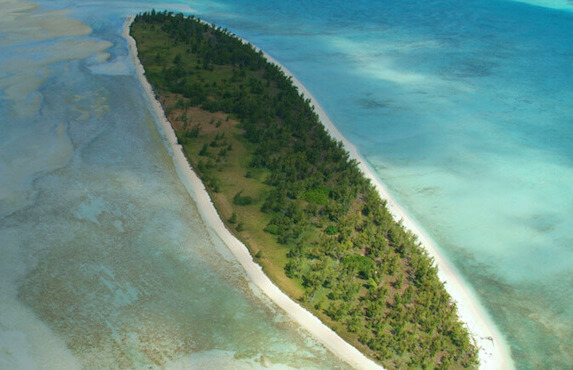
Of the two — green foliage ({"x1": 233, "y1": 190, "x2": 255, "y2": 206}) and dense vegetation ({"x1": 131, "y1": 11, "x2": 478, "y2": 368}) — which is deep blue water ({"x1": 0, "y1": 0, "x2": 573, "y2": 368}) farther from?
green foliage ({"x1": 233, "y1": 190, "x2": 255, "y2": 206})

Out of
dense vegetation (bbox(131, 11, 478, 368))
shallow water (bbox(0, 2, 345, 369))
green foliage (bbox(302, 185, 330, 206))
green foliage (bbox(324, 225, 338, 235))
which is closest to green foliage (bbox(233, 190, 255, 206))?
dense vegetation (bbox(131, 11, 478, 368))

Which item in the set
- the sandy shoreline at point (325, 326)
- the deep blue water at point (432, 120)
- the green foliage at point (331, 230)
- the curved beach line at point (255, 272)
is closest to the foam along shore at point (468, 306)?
the sandy shoreline at point (325, 326)

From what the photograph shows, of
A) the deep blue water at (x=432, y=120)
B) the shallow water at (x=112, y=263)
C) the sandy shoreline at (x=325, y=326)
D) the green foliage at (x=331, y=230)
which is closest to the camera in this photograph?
the shallow water at (x=112, y=263)

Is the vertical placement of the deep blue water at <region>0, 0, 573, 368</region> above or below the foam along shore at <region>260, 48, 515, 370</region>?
above

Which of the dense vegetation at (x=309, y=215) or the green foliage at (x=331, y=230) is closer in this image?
the dense vegetation at (x=309, y=215)

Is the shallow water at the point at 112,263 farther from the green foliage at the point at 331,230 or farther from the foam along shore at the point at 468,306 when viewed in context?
the foam along shore at the point at 468,306

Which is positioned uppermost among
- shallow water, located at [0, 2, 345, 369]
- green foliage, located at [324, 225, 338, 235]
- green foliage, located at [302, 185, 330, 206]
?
green foliage, located at [302, 185, 330, 206]
